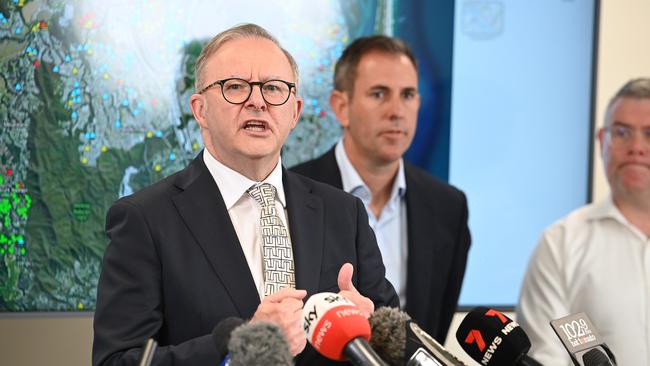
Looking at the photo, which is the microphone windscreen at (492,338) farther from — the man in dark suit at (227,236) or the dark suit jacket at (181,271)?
the dark suit jacket at (181,271)

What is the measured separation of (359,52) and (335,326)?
6.91 ft

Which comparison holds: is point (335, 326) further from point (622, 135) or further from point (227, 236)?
point (622, 135)

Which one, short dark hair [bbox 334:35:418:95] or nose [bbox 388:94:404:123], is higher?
short dark hair [bbox 334:35:418:95]

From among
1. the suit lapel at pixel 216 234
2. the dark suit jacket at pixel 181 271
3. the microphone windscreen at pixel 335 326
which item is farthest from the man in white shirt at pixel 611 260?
the microphone windscreen at pixel 335 326

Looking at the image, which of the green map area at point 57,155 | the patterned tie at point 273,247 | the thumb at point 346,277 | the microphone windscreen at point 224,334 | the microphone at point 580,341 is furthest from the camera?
the green map area at point 57,155

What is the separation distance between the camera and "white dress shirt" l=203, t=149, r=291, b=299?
6.31ft

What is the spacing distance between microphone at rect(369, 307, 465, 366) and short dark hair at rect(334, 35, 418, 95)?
187 centimetres

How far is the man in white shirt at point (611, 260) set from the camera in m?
3.01

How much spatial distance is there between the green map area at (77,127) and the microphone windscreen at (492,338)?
1808mm

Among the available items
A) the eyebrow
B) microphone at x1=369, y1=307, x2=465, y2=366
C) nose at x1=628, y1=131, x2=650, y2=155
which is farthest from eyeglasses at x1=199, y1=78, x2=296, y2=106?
nose at x1=628, y1=131, x2=650, y2=155

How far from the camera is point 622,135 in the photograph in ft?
10.4

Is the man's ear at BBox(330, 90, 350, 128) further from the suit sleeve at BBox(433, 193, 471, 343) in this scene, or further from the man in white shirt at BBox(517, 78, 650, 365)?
the man in white shirt at BBox(517, 78, 650, 365)

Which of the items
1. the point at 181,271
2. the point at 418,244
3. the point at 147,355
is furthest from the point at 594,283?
the point at 147,355

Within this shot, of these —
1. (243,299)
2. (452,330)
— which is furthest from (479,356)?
(452,330)
